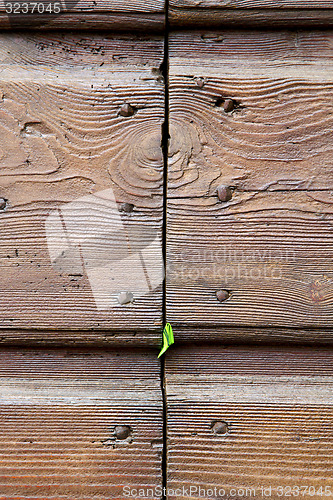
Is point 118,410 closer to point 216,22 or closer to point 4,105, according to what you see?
point 4,105

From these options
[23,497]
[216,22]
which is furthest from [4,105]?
[23,497]

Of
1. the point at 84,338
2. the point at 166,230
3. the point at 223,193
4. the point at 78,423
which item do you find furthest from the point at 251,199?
the point at 78,423

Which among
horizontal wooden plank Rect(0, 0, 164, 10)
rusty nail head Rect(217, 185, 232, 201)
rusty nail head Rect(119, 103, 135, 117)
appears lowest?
rusty nail head Rect(217, 185, 232, 201)

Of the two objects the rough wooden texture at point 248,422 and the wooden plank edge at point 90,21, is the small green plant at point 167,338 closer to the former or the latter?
the rough wooden texture at point 248,422

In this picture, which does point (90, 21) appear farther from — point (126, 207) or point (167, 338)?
point (167, 338)

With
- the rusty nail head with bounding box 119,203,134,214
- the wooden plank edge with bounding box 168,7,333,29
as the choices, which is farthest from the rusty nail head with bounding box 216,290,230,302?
the wooden plank edge with bounding box 168,7,333,29

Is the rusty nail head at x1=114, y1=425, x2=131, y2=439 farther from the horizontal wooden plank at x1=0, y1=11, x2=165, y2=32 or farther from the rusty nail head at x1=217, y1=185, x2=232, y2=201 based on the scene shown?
the horizontal wooden plank at x1=0, y1=11, x2=165, y2=32
